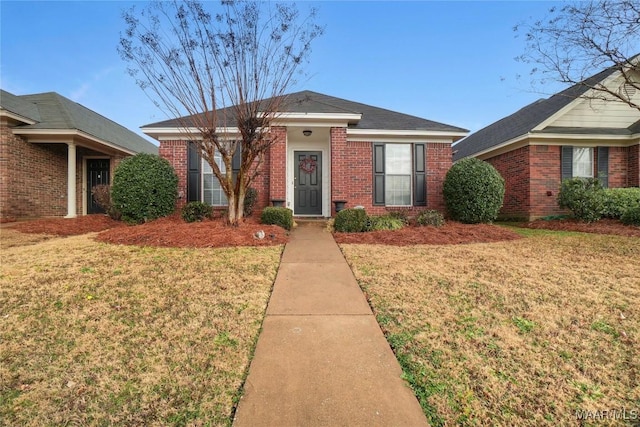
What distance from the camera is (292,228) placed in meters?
8.16

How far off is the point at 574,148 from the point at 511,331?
37.7 feet

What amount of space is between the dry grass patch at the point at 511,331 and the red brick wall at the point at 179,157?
694 centimetres

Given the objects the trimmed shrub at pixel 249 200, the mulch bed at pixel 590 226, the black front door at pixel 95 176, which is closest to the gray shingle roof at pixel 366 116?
the trimmed shrub at pixel 249 200

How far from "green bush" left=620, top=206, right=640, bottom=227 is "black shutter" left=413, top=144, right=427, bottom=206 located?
5418 mm

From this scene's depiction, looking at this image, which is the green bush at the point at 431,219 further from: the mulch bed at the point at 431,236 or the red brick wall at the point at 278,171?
the red brick wall at the point at 278,171

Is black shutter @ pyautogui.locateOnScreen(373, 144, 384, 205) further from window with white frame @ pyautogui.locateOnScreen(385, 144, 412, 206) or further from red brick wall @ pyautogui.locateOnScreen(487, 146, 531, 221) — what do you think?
red brick wall @ pyautogui.locateOnScreen(487, 146, 531, 221)

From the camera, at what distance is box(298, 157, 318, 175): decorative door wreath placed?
34.5 ft

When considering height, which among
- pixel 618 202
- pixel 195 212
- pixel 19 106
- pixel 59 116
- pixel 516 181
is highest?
pixel 19 106

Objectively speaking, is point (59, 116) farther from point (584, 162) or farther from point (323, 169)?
point (584, 162)

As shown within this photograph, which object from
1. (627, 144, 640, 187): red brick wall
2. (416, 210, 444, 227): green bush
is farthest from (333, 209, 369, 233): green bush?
(627, 144, 640, 187): red brick wall

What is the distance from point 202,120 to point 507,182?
11360 millimetres

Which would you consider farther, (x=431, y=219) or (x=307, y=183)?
(x=307, y=183)

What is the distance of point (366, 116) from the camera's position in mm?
11148

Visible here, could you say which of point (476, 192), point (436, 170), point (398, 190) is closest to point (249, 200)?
point (398, 190)
